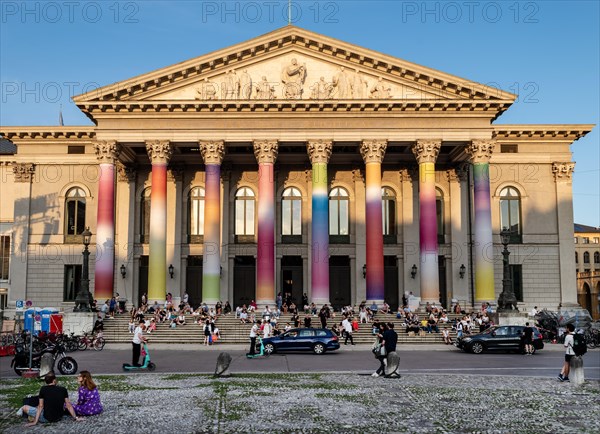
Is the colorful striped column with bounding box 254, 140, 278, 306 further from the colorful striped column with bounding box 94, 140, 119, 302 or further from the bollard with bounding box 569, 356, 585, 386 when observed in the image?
the bollard with bounding box 569, 356, 585, 386

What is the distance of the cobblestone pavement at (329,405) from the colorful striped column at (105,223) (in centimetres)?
2109

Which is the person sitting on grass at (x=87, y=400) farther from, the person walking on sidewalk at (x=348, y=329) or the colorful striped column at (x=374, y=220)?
the colorful striped column at (x=374, y=220)

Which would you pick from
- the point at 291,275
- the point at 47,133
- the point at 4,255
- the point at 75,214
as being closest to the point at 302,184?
the point at 291,275

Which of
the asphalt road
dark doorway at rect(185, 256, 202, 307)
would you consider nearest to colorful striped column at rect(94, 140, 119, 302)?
dark doorway at rect(185, 256, 202, 307)

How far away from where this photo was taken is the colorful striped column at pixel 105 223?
40938 millimetres

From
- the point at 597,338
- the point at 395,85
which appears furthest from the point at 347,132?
Result: the point at 597,338

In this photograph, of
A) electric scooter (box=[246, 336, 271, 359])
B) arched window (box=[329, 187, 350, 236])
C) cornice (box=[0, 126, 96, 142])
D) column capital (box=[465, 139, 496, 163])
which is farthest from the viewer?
arched window (box=[329, 187, 350, 236])

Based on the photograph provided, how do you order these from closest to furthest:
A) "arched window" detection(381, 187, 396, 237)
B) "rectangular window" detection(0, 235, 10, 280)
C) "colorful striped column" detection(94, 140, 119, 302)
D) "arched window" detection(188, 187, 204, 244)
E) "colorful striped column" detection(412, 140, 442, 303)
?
"colorful striped column" detection(94, 140, 119, 302), "colorful striped column" detection(412, 140, 442, 303), "arched window" detection(188, 187, 204, 244), "arched window" detection(381, 187, 396, 237), "rectangular window" detection(0, 235, 10, 280)

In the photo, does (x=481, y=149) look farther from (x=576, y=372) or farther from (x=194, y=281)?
(x=576, y=372)

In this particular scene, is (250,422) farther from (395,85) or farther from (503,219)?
(503,219)

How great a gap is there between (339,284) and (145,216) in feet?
46.8

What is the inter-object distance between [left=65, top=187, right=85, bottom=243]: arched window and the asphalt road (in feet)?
50.9

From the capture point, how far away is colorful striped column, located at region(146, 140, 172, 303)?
41.3m

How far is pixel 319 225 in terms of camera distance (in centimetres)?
4162
